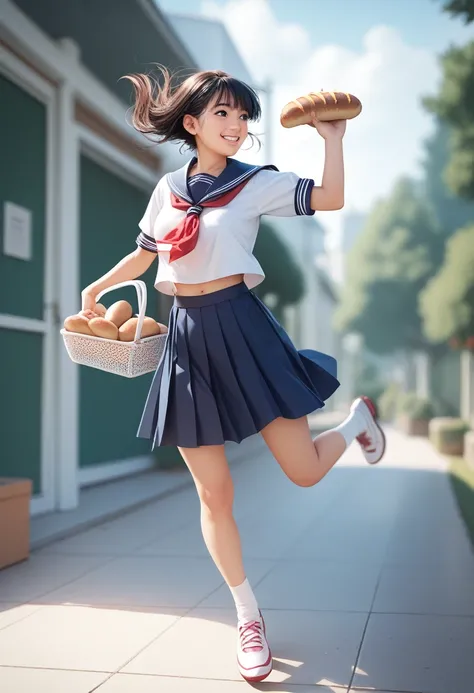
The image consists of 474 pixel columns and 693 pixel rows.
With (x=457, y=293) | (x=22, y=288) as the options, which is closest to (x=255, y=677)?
(x=22, y=288)

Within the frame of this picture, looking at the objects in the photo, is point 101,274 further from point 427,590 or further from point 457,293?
point 457,293

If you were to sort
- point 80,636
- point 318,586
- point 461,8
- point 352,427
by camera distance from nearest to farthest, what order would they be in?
point 80,636
point 352,427
point 318,586
point 461,8

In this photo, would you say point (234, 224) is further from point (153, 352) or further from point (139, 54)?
point (139, 54)

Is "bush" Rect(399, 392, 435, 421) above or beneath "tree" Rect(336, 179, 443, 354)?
beneath

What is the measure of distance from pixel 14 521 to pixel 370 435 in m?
1.85

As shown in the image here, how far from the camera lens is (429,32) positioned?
16594 mm

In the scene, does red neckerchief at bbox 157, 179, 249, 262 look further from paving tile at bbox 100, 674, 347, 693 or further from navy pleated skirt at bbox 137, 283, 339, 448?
paving tile at bbox 100, 674, 347, 693

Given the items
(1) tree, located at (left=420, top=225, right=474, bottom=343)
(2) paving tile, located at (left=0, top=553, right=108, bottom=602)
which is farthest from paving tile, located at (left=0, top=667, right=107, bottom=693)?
(1) tree, located at (left=420, top=225, right=474, bottom=343)

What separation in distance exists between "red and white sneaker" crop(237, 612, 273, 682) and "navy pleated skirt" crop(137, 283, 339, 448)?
1.95 ft

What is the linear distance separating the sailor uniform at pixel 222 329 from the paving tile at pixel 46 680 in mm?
725

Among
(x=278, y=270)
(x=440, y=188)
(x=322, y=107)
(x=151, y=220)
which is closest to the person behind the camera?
(x=322, y=107)

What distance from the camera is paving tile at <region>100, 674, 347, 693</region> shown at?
7.98 ft

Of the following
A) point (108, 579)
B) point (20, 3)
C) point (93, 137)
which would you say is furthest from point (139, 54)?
point (108, 579)

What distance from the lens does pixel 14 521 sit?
4211mm
